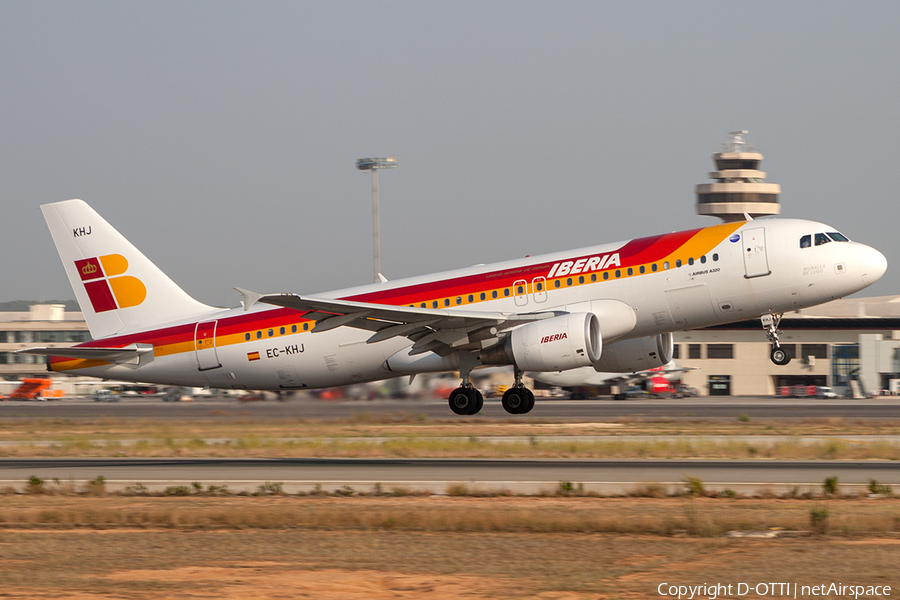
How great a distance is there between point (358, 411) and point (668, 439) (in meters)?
18.4

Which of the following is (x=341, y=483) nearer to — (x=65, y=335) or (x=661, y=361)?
(x=661, y=361)

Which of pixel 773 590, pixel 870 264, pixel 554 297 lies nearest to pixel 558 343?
pixel 554 297

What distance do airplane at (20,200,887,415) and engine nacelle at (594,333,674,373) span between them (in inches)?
2.0

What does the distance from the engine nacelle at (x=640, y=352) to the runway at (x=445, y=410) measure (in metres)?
17.2

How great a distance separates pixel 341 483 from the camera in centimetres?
2844

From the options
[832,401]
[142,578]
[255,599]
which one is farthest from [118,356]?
[832,401]

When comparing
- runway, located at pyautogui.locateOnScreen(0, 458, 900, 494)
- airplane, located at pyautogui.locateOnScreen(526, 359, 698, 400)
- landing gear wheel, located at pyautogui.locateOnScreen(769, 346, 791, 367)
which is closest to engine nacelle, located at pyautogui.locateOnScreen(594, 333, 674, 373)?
runway, located at pyautogui.locateOnScreen(0, 458, 900, 494)

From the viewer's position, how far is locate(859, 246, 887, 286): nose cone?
28312 mm

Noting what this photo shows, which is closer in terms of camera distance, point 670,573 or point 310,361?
point 670,573

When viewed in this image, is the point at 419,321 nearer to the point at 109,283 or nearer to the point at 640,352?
the point at 640,352

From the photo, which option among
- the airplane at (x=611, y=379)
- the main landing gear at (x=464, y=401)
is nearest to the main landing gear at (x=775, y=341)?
the main landing gear at (x=464, y=401)

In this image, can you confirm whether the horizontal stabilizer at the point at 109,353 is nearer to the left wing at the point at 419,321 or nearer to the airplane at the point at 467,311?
the airplane at the point at 467,311

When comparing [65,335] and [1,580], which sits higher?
[65,335]

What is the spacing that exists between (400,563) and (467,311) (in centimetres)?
1424
